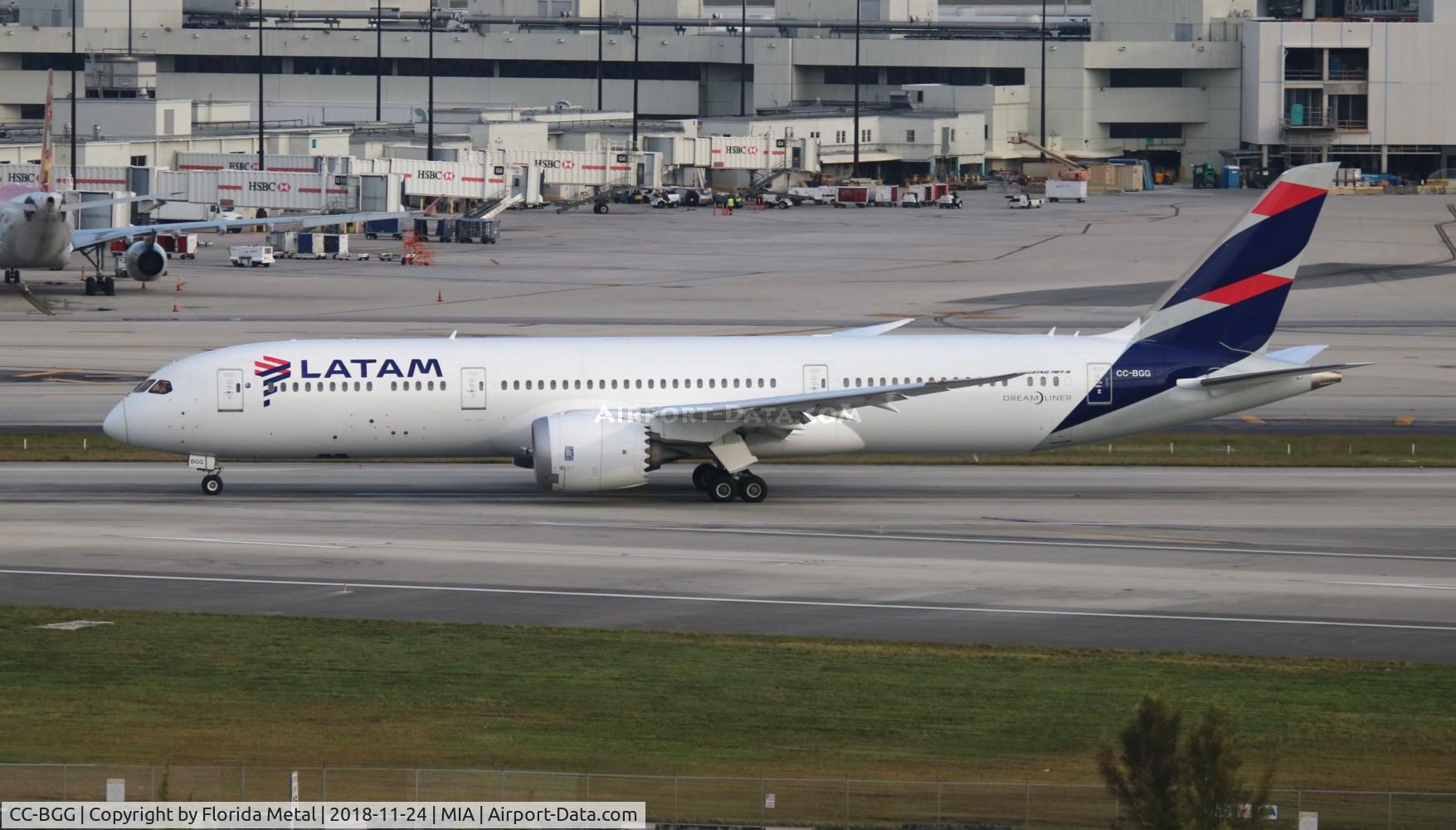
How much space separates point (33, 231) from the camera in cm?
8931

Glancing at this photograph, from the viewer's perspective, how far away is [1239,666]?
99.3 ft

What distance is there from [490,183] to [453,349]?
99352mm

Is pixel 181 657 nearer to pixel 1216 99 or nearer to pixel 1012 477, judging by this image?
pixel 1012 477

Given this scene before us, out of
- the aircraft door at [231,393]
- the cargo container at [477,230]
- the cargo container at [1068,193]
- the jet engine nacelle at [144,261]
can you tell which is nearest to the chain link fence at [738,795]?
the aircraft door at [231,393]

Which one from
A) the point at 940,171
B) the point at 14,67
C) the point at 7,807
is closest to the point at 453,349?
the point at 7,807

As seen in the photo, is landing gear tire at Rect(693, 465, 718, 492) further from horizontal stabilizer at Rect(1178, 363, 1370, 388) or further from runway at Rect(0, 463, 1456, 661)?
horizontal stabilizer at Rect(1178, 363, 1370, 388)

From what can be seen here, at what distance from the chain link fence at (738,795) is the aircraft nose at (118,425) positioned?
23.1m

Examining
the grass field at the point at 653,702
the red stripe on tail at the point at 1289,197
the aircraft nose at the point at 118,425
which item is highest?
the red stripe on tail at the point at 1289,197

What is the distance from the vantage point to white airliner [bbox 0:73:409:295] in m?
88.7

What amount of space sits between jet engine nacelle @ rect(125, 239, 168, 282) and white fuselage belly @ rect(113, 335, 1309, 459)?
51027mm

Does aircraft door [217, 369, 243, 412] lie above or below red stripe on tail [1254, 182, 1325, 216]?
below

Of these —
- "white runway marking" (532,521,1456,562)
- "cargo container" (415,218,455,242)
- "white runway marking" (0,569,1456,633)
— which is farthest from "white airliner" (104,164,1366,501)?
"cargo container" (415,218,455,242)

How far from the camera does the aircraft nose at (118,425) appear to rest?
4538cm

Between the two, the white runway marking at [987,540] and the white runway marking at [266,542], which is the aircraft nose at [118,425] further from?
the white runway marking at [987,540]
